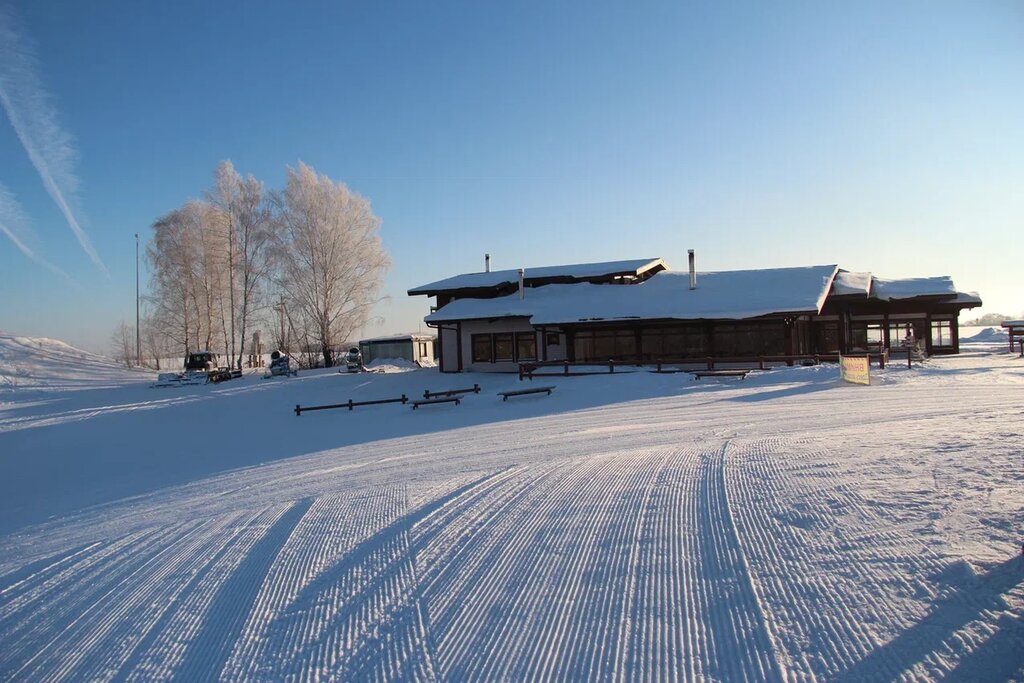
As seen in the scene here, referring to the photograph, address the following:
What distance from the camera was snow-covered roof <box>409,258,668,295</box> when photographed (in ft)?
109

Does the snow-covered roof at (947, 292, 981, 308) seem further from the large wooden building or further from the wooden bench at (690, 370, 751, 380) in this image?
the wooden bench at (690, 370, 751, 380)

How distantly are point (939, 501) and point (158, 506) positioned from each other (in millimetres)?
9124

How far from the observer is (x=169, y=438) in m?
18.1

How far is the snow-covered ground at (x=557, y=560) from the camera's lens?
3996 millimetres

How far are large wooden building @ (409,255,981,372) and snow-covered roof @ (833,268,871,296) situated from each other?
0.18 ft

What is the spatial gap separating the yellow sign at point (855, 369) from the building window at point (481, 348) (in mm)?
16491

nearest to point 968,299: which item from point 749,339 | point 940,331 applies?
point 940,331

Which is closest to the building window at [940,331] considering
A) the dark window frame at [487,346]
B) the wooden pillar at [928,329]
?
the wooden pillar at [928,329]

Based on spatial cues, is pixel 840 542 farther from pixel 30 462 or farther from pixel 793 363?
pixel 793 363

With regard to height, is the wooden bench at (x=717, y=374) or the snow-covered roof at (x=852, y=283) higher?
the snow-covered roof at (x=852, y=283)

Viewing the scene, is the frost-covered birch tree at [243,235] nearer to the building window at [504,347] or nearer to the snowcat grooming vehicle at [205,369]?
the snowcat grooming vehicle at [205,369]

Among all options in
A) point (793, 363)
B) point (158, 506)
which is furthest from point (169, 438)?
point (793, 363)

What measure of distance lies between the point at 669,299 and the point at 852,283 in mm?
9227

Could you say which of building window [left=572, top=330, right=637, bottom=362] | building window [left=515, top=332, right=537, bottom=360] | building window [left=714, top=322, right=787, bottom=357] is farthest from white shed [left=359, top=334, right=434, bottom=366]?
building window [left=714, top=322, right=787, bottom=357]
